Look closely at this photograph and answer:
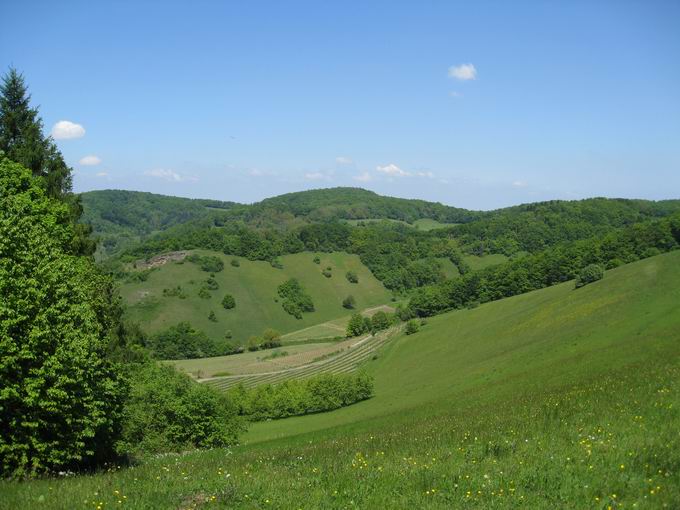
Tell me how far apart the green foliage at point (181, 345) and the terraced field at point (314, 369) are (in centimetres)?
4970

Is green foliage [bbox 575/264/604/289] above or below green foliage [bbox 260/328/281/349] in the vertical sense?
above

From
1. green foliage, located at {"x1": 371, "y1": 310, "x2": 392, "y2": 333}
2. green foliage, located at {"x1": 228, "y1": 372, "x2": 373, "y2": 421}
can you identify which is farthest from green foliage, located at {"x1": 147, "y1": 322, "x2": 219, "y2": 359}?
green foliage, located at {"x1": 228, "y1": 372, "x2": 373, "y2": 421}

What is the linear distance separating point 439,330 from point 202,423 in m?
71.1

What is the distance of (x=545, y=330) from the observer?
2859 inches

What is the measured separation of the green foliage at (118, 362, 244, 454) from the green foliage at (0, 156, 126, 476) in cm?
1656

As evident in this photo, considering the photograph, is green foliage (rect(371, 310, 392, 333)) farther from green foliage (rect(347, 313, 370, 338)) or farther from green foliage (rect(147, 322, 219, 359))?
green foliage (rect(147, 322, 219, 359))

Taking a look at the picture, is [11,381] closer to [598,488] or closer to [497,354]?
[598,488]

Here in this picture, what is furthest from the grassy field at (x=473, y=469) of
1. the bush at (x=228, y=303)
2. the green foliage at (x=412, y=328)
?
the bush at (x=228, y=303)

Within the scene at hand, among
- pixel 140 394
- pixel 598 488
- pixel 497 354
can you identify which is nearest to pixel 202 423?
pixel 140 394

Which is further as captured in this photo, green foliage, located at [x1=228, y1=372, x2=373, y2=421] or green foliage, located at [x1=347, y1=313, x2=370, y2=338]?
green foliage, located at [x1=347, y1=313, x2=370, y2=338]

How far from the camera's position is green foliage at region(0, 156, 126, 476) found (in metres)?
17.3

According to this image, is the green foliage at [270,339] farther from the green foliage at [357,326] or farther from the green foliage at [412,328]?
the green foliage at [412,328]

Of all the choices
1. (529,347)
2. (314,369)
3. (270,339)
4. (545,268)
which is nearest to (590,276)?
(529,347)

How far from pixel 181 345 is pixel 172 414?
5151 inches
